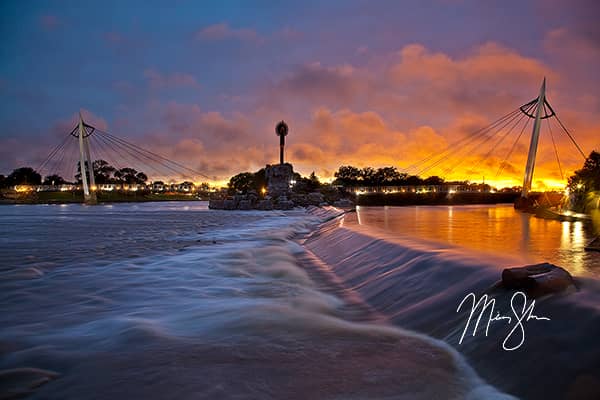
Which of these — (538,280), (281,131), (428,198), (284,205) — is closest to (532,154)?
(428,198)

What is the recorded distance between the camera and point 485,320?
3.63 metres

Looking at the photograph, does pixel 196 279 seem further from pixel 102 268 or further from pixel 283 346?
pixel 283 346

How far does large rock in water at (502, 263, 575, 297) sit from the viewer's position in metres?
3.49

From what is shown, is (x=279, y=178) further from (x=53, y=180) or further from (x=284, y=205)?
(x=53, y=180)

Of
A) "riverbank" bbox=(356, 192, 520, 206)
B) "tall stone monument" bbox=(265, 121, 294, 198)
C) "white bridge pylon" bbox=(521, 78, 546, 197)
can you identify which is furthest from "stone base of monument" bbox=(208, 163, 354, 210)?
"white bridge pylon" bbox=(521, 78, 546, 197)

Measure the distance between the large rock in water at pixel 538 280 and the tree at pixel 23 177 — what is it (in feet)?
572

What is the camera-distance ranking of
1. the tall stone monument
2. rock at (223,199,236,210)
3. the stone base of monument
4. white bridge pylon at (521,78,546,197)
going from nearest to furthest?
white bridge pylon at (521,78,546,197) → the stone base of monument → rock at (223,199,236,210) → the tall stone monument

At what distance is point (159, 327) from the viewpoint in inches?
177

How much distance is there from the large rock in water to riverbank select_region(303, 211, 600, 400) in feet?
0.34

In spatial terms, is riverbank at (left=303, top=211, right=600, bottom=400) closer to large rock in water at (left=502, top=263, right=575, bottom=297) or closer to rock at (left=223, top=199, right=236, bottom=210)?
large rock in water at (left=502, top=263, right=575, bottom=297)

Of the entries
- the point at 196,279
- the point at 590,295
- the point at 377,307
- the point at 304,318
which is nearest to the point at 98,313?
the point at 196,279

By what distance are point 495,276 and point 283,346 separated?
2.92m

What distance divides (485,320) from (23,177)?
17883 centimetres

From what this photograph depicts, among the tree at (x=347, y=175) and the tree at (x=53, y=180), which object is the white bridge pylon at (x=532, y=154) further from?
the tree at (x=53, y=180)
